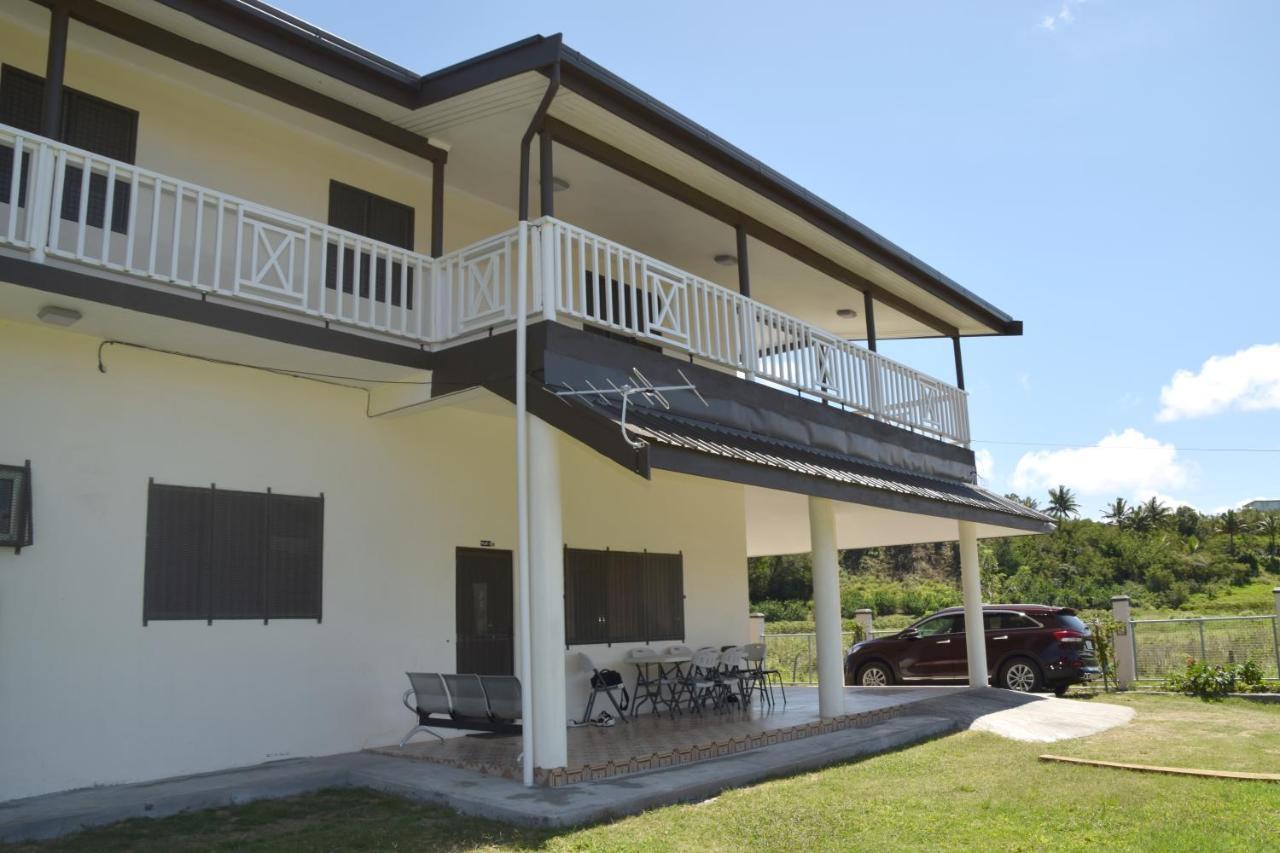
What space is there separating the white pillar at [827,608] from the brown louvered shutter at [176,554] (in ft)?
22.1

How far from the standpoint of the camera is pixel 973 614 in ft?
51.0

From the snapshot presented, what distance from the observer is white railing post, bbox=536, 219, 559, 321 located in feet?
29.0

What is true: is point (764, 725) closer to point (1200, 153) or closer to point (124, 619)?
point (124, 619)

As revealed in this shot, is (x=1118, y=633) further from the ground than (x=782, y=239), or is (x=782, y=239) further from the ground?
(x=782, y=239)

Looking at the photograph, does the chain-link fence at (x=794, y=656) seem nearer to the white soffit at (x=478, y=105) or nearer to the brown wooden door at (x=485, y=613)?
the brown wooden door at (x=485, y=613)

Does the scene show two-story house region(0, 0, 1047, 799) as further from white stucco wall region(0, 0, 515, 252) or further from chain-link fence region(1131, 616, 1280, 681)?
chain-link fence region(1131, 616, 1280, 681)

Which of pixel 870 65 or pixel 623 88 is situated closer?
pixel 623 88

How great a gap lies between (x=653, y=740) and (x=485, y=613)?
2.46 meters

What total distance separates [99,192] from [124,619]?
142 inches

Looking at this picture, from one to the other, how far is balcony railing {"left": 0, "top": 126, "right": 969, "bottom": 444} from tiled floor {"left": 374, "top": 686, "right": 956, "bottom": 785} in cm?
389

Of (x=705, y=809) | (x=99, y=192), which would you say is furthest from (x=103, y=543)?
(x=705, y=809)

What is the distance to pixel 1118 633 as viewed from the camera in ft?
57.1

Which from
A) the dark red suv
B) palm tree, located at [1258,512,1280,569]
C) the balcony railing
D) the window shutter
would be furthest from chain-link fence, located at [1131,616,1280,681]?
palm tree, located at [1258,512,1280,569]

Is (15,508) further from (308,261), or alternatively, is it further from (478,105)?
(478,105)
